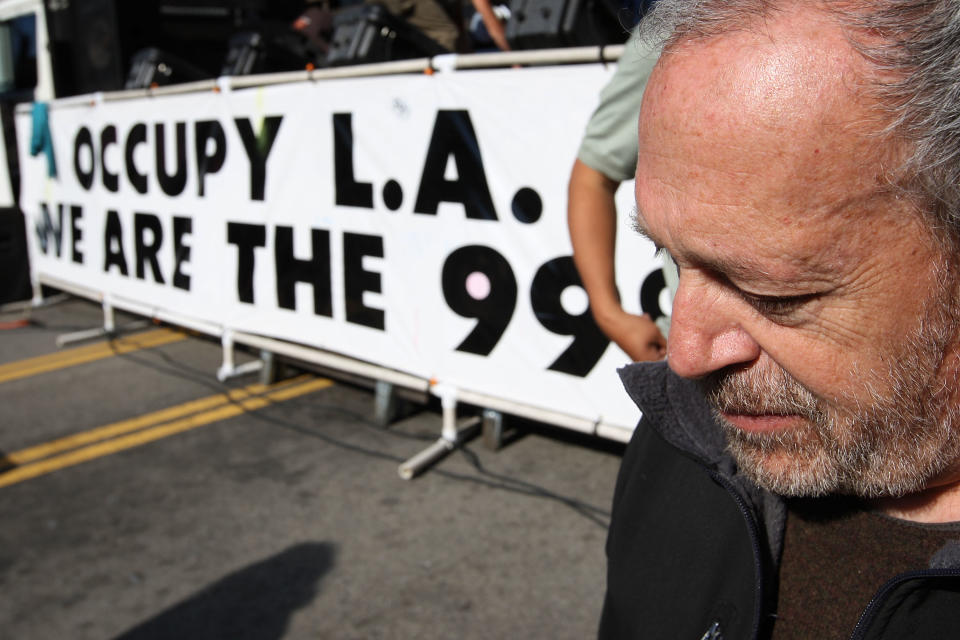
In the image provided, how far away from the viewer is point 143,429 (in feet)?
14.9

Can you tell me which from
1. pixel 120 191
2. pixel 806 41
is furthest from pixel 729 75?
pixel 120 191

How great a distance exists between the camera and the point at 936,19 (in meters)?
0.70

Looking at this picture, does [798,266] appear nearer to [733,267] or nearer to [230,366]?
[733,267]

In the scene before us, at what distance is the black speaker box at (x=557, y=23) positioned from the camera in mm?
3938

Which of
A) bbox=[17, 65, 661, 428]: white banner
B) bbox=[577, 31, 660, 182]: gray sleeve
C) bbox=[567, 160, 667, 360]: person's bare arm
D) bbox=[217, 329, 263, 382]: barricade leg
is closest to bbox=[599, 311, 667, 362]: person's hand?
bbox=[567, 160, 667, 360]: person's bare arm

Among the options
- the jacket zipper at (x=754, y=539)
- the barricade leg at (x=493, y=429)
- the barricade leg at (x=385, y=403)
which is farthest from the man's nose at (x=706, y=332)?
the barricade leg at (x=385, y=403)

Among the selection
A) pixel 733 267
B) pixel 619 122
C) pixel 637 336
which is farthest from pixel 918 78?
pixel 637 336

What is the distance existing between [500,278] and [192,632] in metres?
1.97

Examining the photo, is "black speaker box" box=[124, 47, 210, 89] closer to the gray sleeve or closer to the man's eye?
the gray sleeve

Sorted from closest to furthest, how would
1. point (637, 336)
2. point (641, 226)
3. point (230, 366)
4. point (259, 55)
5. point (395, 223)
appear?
point (641, 226) → point (637, 336) → point (395, 223) → point (230, 366) → point (259, 55)

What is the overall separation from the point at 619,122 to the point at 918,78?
3.98 ft

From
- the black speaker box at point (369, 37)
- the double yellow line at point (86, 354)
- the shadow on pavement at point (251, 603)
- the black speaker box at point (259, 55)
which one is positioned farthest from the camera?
the black speaker box at point (259, 55)

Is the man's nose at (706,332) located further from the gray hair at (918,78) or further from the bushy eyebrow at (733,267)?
the gray hair at (918,78)

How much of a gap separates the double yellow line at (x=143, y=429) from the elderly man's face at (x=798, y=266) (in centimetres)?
409
